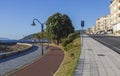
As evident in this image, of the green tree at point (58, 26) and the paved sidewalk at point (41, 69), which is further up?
the green tree at point (58, 26)

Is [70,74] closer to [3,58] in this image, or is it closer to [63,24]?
[3,58]

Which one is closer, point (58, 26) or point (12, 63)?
point (12, 63)

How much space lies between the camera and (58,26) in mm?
76312

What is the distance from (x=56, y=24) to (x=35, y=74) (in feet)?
173

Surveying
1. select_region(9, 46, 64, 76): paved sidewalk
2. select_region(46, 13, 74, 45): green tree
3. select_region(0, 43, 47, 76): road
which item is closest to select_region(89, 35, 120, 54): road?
select_region(9, 46, 64, 76): paved sidewalk

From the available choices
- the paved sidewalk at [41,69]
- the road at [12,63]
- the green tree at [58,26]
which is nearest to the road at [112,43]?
the paved sidewalk at [41,69]

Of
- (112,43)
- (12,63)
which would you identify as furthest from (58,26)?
(12,63)

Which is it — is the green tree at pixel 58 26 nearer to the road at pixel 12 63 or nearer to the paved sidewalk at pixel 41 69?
the road at pixel 12 63

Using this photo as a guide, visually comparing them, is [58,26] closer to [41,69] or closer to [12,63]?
[12,63]

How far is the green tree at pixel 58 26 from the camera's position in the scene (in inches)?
3007

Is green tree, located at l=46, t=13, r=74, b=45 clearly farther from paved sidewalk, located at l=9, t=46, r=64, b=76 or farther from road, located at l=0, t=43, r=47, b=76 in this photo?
paved sidewalk, located at l=9, t=46, r=64, b=76

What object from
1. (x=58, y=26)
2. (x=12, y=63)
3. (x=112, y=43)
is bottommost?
(x=12, y=63)

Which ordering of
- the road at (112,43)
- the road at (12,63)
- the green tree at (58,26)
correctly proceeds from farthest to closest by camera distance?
the green tree at (58,26), the road at (112,43), the road at (12,63)

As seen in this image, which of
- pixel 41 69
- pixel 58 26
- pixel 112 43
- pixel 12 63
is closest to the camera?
pixel 41 69
